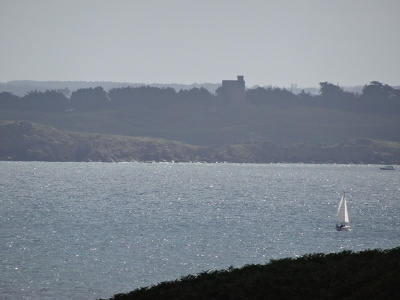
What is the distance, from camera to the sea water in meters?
56.5

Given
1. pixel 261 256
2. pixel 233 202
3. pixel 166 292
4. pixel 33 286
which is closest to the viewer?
pixel 166 292

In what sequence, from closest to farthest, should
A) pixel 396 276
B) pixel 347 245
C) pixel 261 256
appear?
pixel 396 276 → pixel 261 256 → pixel 347 245

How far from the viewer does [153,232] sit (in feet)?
269

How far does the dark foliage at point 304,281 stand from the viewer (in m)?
28.3

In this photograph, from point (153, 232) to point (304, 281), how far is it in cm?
5223

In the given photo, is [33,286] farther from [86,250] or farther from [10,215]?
[10,215]

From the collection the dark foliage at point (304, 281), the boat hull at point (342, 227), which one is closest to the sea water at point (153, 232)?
the boat hull at point (342, 227)

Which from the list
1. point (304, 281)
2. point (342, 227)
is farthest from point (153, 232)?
point (304, 281)

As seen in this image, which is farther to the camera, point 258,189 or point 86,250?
point 258,189

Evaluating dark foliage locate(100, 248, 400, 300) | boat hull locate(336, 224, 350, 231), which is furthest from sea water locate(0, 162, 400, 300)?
dark foliage locate(100, 248, 400, 300)

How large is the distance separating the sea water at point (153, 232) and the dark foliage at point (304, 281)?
18181 mm


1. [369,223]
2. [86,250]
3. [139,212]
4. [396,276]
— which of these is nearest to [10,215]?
[139,212]

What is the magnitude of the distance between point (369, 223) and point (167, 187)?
245ft

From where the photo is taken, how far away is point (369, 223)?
9725 centimetres
